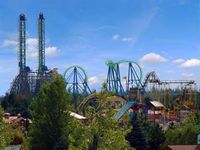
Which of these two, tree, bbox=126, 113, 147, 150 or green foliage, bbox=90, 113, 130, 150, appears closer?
green foliage, bbox=90, 113, 130, 150

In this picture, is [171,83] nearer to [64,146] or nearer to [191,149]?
[191,149]

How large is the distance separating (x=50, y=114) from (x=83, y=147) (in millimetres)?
11305

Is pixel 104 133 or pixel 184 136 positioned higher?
pixel 104 133

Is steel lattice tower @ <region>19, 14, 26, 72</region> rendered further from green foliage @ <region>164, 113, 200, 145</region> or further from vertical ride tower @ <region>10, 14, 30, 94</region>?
green foliage @ <region>164, 113, 200, 145</region>

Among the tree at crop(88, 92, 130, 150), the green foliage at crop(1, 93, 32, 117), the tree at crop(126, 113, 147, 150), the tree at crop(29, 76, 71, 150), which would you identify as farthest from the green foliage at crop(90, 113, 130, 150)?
the green foliage at crop(1, 93, 32, 117)

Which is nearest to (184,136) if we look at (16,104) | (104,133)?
(104,133)

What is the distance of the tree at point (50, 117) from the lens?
23.5m

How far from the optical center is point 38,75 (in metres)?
87.3

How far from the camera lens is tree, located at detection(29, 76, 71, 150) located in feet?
77.2

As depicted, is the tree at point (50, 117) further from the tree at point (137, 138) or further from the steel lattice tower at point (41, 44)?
the steel lattice tower at point (41, 44)

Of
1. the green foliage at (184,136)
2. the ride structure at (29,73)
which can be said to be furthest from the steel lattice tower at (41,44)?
the green foliage at (184,136)

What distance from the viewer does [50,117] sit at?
23984 mm

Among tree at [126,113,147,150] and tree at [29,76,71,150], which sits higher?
tree at [29,76,71,150]

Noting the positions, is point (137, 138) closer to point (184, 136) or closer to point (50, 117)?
point (184, 136)
